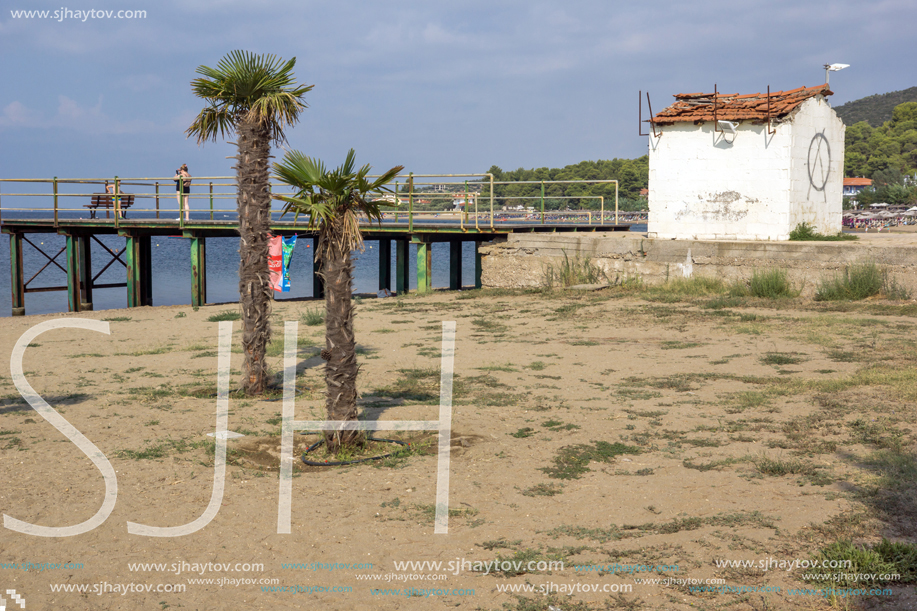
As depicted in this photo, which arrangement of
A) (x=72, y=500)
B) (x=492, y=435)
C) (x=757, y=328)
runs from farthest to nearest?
(x=757, y=328), (x=492, y=435), (x=72, y=500)

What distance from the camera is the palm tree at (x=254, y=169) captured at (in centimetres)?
847

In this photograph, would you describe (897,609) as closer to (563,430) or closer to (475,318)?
(563,430)

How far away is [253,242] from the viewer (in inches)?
339

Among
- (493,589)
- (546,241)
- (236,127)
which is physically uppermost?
(236,127)

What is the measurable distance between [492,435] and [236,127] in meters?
4.93

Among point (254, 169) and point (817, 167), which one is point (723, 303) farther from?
point (254, 169)

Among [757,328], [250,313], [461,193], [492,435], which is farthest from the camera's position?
[461,193]

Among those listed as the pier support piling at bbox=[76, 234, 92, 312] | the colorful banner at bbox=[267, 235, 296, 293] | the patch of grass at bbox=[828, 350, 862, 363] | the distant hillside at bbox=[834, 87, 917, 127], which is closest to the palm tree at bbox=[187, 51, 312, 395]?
the patch of grass at bbox=[828, 350, 862, 363]

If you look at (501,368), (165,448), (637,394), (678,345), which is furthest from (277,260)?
(637,394)

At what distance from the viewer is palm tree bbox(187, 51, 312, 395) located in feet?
27.8

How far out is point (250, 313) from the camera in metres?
8.58

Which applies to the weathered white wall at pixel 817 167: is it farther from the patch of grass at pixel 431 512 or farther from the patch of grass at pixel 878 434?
the patch of grass at pixel 431 512

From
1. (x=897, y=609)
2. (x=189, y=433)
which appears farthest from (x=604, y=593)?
(x=189, y=433)

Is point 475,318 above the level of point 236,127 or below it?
below
